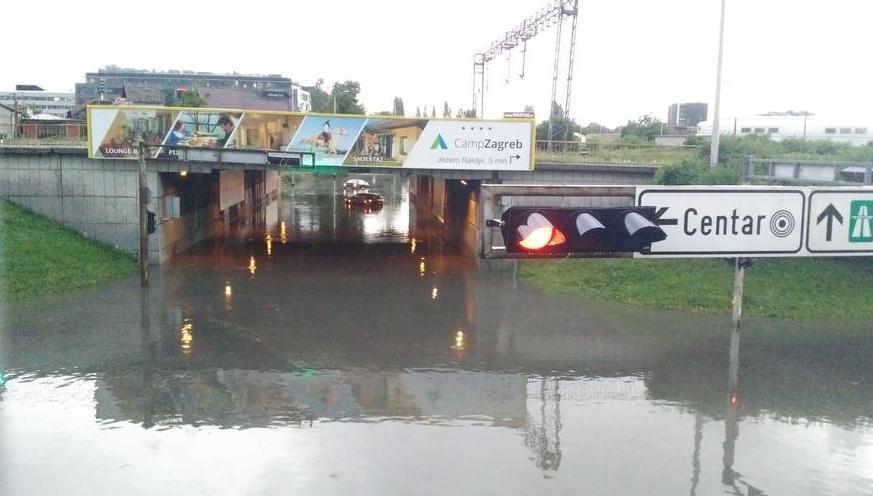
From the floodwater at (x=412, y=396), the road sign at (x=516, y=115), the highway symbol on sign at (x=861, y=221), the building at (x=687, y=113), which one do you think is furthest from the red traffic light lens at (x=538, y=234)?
the building at (x=687, y=113)

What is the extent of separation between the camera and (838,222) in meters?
9.09

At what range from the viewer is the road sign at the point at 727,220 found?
830 centimetres

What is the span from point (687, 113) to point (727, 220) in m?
100

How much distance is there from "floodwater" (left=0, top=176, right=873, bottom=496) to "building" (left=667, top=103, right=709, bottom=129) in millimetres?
84740

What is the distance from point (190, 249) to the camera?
3027 centimetres

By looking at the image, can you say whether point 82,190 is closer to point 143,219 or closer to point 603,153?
point 143,219

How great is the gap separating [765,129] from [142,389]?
4696 centimetres

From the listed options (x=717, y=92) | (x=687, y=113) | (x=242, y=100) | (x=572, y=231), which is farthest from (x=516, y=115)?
(x=687, y=113)

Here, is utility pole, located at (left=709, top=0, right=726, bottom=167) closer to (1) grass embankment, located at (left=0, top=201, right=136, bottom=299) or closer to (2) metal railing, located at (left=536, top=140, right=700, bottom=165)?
(2) metal railing, located at (left=536, top=140, right=700, bottom=165)

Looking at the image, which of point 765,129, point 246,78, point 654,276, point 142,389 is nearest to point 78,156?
point 142,389

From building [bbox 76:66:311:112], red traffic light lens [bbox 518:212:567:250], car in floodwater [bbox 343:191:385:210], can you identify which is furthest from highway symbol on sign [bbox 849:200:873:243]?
building [bbox 76:66:311:112]

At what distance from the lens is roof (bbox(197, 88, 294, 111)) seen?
229 ft

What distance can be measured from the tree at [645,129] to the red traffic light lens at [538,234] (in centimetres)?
4760

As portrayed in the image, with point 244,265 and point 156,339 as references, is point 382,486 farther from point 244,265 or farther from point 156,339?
point 244,265
